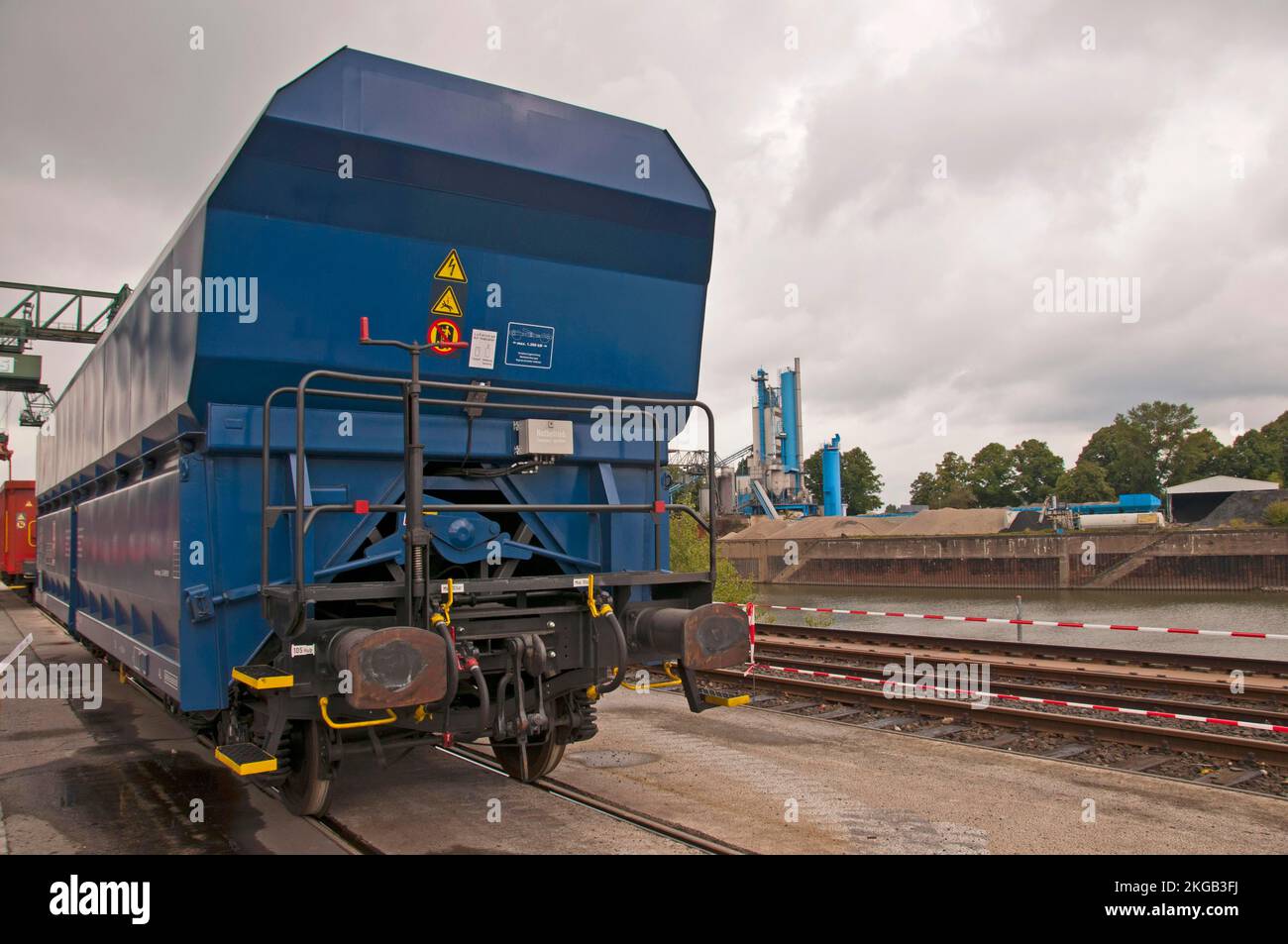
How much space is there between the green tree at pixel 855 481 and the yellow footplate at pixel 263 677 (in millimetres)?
93776

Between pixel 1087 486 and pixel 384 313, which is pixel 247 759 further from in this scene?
pixel 1087 486

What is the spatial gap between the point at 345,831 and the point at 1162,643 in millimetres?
17817

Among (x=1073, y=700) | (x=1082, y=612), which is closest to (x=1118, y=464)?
(x=1082, y=612)

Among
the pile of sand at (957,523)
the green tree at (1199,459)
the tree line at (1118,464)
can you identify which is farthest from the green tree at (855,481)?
the pile of sand at (957,523)

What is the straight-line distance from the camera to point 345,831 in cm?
538

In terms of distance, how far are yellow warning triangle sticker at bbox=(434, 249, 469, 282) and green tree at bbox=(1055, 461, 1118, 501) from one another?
8740 cm

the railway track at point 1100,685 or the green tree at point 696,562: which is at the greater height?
the green tree at point 696,562

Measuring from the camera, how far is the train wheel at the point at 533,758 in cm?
602

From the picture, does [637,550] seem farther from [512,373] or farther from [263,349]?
[263,349]

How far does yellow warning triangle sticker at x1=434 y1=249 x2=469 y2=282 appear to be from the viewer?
5293mm

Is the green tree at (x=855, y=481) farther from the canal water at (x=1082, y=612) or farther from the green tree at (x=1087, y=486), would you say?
the canal water at (x=1082, y=612)

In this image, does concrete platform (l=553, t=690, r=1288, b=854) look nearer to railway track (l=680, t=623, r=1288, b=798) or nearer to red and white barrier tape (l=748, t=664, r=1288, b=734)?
railway track (l=680, t=623, r=1288, b=798)

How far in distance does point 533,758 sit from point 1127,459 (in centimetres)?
9324
